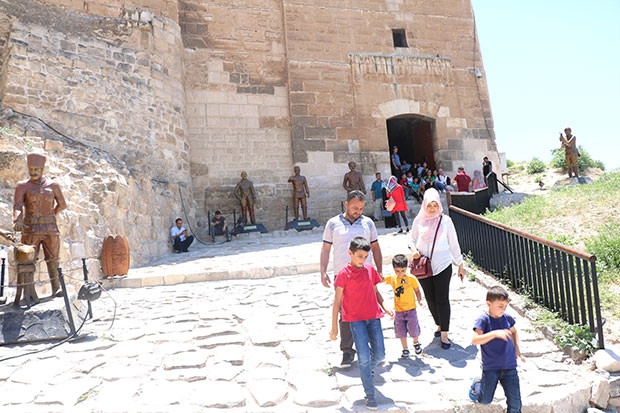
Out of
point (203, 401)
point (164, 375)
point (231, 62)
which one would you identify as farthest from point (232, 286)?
point (231, 62)

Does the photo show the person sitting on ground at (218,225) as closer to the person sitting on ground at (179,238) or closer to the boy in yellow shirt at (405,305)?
the person sitting on ground at (179,238)

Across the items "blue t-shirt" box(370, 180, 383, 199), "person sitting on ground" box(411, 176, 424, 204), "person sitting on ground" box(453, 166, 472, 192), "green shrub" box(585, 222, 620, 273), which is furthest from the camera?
"person sitting on ground" box(411, 176, 424, 204)

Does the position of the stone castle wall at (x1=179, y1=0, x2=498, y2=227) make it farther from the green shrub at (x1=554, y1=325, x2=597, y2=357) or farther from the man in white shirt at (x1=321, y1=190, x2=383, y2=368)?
the green shrub at (x1=554, y1=325, x2=597, y2=357)

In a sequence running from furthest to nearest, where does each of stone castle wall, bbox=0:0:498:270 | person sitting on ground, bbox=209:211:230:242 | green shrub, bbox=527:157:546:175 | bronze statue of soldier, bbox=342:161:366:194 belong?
1. green shrub, bbox=527:157:546:175
2. bronze statue of soldier, bbox=342:161:366:194
3. person sitting on ground, bbox=209:211:230:242
4. stone castle wall, bbox=0:0:498:270

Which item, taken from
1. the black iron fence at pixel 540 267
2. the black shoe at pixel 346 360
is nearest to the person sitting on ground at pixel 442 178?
the black iron fence at pixel 540 267

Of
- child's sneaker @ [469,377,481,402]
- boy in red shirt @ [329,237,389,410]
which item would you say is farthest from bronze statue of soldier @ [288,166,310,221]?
child's sneaker @ [469,377,481,402]

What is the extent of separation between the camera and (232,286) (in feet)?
20.7

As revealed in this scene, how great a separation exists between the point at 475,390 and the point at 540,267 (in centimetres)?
230

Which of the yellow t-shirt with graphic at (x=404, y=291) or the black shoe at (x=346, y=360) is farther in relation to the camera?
the yellow t-shirt with graphic at (x=404, y=291)

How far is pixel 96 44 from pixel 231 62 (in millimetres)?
3874

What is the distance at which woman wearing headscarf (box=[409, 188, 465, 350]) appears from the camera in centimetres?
418

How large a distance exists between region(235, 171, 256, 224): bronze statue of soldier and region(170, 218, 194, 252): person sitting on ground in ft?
7.06

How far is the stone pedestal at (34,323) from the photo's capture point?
4270 millimetres

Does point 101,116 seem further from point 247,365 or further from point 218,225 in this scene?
point 247,365
